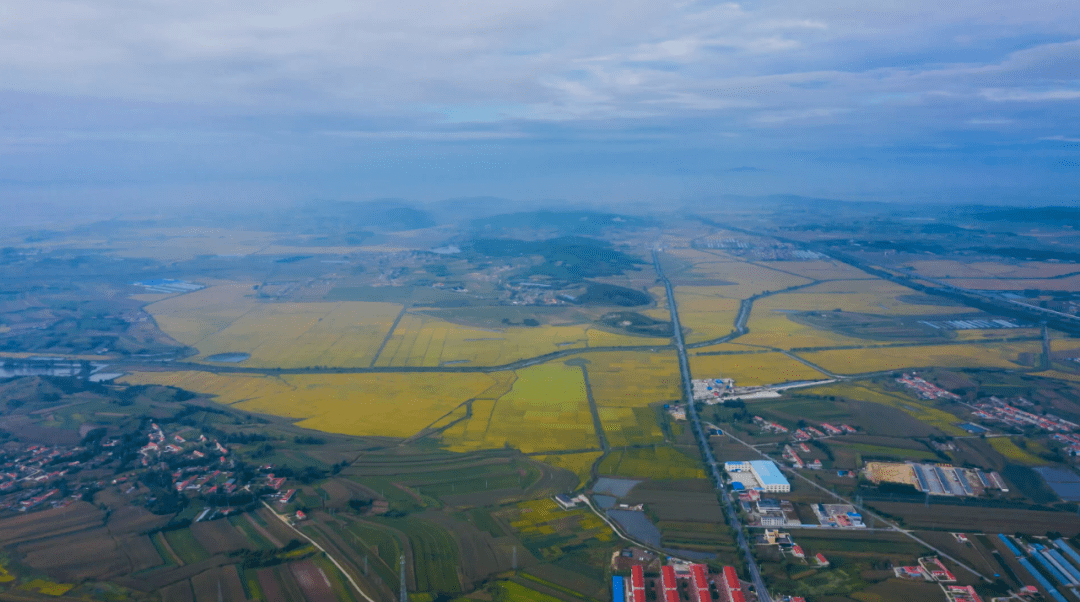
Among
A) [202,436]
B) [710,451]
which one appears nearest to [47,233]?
[202,436]

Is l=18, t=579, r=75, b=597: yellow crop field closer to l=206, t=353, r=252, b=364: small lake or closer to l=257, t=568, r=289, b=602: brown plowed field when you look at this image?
l=257, t=568, r=289, b=602: brown plowed field

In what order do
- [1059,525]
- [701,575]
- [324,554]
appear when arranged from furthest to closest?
[1059,525] → [324,554] → [701,575]

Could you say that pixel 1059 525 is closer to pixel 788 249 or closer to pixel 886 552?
pixel 886 552

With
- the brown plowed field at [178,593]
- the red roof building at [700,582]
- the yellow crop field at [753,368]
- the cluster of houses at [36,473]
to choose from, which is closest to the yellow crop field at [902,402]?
the yellow crop field at [753,368]

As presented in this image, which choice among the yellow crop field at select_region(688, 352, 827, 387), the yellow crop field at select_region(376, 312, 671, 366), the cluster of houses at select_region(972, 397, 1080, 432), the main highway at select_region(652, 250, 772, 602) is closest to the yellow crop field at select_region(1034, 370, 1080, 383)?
the cluster of houses at select_region(972, 397, 1080, 432)

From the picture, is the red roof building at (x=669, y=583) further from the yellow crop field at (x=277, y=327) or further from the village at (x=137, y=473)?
the yellow crop field at (x=277, y=327)
